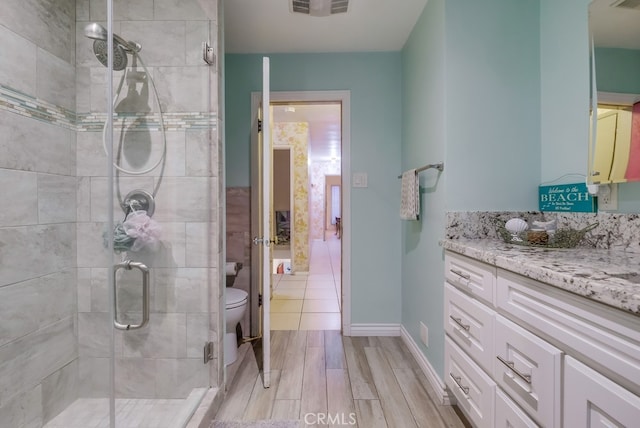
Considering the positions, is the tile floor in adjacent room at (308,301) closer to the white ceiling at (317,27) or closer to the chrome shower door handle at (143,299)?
the chrome shower door handle at (143,299)

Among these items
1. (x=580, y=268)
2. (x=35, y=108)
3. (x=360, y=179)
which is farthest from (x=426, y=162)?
(x=35, y=108)

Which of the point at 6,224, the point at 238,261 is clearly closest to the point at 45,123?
the point at 6,224

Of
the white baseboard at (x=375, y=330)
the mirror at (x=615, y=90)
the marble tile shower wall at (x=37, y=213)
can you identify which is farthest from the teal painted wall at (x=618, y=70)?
the marble tile shower wall at (x=37, y=213)

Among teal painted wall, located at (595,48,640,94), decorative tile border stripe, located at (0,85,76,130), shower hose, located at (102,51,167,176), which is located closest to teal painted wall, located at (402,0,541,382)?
teal painted wall, located at (595,48,640,94)

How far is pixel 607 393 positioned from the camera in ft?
2.19

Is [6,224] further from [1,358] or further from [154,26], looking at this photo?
[154,26]

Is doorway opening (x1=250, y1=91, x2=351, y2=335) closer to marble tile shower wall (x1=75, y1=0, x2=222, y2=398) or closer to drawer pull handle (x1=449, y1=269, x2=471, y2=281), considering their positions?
marble tile shower wall (x1=75, y1=0, x2=222, y2=398)

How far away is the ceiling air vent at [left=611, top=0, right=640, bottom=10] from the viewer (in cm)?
111

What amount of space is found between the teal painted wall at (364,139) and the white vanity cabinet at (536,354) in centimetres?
100

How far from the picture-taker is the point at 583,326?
0.74 m

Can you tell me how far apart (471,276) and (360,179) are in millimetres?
1328

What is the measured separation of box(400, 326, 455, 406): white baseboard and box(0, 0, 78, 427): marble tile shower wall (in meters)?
1.97

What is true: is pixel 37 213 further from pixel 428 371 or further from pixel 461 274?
pixel 428 371

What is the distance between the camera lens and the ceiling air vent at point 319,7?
1807mm
